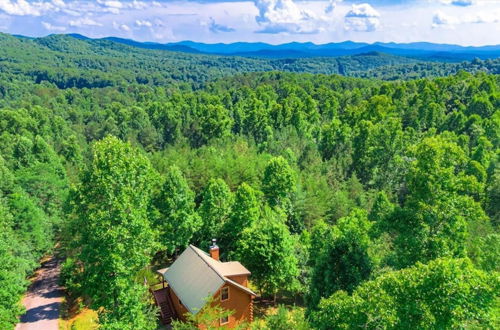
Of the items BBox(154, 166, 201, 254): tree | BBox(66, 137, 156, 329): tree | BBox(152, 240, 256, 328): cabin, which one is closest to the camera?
BBox(66, 137, 156, 329): tree

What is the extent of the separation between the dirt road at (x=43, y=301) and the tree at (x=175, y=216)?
33.6ft

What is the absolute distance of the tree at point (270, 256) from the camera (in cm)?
2783

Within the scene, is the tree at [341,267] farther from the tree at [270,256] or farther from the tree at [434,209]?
the tree at [270,256]

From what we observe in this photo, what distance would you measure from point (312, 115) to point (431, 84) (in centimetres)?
2484

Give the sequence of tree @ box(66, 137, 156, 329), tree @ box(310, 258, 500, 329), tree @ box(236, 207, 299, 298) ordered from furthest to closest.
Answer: tree @ box(236, 207, 299, 298) < tree @ box(66, 137, 156, 329) < tree @ box(310, 258, 500, 329)

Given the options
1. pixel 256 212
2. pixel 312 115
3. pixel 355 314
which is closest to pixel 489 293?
pixel 355 314

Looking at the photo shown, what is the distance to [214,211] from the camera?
34.9 m

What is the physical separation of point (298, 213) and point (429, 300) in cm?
2973

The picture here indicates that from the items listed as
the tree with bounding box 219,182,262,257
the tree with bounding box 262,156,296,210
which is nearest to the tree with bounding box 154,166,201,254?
the tree with bounding box 219,182,262,257

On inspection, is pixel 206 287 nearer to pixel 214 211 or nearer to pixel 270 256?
pixel 270 256

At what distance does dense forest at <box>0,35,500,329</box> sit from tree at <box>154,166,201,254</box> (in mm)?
102

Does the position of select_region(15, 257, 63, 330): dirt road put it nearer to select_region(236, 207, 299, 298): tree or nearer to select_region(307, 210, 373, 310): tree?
select_region(236, 207, 299, 298): tree

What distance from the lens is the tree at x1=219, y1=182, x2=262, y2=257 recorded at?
33719mm

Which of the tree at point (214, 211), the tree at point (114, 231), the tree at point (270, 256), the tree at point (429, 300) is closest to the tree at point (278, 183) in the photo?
the tree at point (214, 211)
